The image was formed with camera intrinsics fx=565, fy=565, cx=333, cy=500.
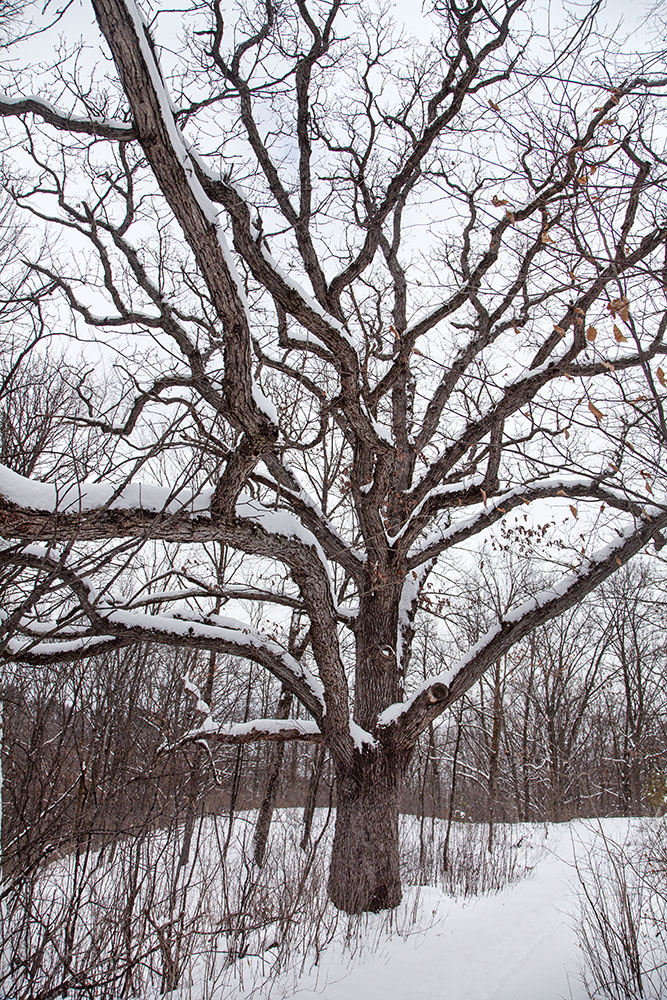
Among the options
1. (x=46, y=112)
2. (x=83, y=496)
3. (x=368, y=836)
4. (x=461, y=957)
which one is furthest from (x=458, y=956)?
(x=46, y=112)

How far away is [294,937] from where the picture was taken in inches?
163

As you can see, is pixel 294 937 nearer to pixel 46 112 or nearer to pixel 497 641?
pixel 497 641

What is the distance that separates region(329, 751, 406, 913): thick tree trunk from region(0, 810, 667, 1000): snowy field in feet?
0.60

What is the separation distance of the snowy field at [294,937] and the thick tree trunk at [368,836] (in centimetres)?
18

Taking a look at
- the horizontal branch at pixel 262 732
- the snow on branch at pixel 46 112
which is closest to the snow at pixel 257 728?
the horizontal branch at pixel 262 732

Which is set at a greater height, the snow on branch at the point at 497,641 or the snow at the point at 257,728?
the snow on branch at the point at 497,641

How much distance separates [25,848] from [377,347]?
16.9 ft

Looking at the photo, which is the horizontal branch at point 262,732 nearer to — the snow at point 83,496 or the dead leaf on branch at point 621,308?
the snow at point 83,496

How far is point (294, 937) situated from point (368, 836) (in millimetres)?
1590

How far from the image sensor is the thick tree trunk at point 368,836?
5453 mm

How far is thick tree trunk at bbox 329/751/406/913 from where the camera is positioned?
545 cm

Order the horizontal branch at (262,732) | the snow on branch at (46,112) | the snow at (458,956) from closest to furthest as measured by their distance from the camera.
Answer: the snow at (458,956) → the snow on branch at (46,112) → the horizontal branch at (262,732)

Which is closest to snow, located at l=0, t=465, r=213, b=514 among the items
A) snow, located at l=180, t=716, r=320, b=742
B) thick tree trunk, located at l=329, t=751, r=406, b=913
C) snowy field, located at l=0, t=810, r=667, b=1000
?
snowy field, located at l=0, t=810, r=667, b=1000

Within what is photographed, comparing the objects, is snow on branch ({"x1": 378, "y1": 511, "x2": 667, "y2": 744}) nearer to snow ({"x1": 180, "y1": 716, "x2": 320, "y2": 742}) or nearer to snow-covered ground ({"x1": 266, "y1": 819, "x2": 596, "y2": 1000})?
snow ({"x1": 180, "y1": 716, "x2": 320, "y2": 742})
